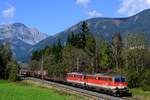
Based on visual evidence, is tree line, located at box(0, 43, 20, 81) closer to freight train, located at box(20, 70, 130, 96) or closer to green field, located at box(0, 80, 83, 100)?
freight train, located at box(20, 70, 130, 96)

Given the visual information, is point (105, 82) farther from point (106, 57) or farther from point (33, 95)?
point (106, 57)

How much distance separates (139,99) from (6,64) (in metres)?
92.9

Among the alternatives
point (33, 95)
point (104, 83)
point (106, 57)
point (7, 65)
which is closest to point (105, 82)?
point (104, 83)

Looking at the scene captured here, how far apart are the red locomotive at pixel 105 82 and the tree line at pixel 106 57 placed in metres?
10.1

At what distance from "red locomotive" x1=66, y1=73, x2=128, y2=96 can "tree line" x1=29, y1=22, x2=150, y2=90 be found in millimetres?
10100

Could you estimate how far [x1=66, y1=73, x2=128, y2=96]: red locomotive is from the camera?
219 ft

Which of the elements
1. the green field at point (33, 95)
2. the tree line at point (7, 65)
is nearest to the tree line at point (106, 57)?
the tree line at point (7, 65)

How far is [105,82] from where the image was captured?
71.9m

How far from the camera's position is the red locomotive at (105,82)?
6681 cm

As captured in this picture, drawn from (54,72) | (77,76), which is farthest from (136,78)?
(54,72)

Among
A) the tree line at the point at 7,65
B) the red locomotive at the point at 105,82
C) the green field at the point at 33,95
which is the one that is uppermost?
the tree line at the point at 7,65

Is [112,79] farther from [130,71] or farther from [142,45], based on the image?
[142,45]

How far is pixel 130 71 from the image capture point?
91.5 meters

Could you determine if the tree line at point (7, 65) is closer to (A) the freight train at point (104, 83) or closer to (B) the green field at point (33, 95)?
(A) the freight train at point (104, 83)
